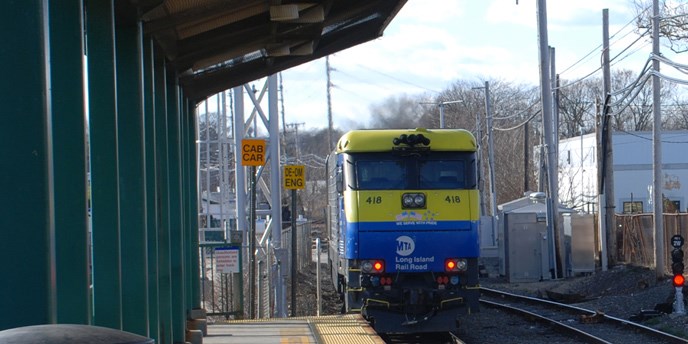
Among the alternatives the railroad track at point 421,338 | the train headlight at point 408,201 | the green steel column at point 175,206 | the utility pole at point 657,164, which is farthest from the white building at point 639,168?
the green steel column at point 175,206

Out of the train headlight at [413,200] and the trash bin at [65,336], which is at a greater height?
the train headlight at [413,200]

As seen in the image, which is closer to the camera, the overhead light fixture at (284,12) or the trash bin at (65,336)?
the trash bin at (65,336)

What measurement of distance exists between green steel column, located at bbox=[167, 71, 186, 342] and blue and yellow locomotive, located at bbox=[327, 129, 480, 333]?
4.48 meters

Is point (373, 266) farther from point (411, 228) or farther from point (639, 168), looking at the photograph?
point (639, 168)

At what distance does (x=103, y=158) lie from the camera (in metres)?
6.55

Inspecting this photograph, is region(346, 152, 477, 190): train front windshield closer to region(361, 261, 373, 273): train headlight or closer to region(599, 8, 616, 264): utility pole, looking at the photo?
region(361, 261, 373, 273): train headlight

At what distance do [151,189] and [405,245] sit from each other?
6884 millimetres

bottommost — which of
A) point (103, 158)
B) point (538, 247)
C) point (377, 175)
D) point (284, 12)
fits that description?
point (538, 247)

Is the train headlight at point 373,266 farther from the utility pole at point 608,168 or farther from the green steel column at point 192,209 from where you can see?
the utility pole at point 608,168

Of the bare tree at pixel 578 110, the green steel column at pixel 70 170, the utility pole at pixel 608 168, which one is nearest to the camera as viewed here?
the green steel column at pixel 70 170

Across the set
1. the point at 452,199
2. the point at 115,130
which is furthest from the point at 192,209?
the point at 115,130

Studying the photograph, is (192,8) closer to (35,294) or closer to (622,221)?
(35,294)

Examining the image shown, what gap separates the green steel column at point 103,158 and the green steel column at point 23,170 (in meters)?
2.13

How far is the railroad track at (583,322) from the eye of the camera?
16250 millimetres
